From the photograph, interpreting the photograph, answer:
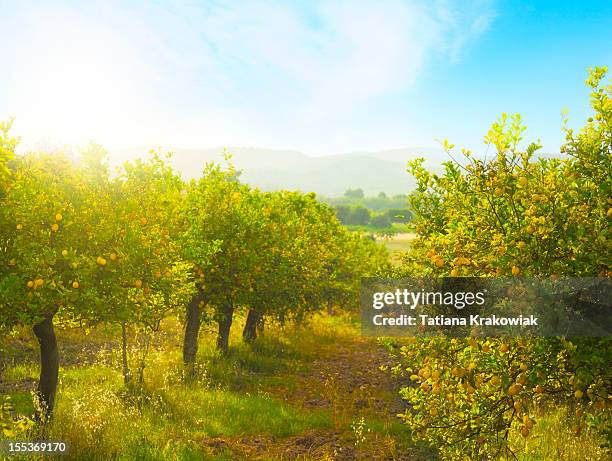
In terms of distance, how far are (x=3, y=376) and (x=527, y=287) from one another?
667 inches

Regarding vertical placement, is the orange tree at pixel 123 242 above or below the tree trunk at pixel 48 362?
above

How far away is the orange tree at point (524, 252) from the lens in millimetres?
5543

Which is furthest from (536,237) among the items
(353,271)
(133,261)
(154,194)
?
Result: (353,271)

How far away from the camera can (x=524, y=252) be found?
224 inches

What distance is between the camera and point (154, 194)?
36.1ft

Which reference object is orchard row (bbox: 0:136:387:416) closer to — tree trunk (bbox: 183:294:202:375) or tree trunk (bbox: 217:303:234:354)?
tree trunk (bbox: 183:294:202:375)

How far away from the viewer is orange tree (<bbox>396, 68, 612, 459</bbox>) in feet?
18.2

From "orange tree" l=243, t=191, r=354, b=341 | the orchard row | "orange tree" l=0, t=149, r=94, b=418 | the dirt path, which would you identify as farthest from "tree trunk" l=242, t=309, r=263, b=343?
"orange tree" l=0, t=149, r=94, b=418

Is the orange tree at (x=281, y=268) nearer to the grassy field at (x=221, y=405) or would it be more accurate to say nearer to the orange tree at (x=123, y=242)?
the grassy field at (x=221, y=405)

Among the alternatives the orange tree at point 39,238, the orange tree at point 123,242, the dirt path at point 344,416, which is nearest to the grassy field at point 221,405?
the dirt path at point 344,416

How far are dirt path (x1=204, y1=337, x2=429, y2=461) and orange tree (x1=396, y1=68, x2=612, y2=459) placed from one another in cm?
531

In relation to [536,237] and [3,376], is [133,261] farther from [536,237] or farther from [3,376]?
[3,376]

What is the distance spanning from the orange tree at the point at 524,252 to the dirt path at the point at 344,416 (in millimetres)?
5313

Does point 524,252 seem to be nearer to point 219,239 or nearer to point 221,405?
point 221,405
